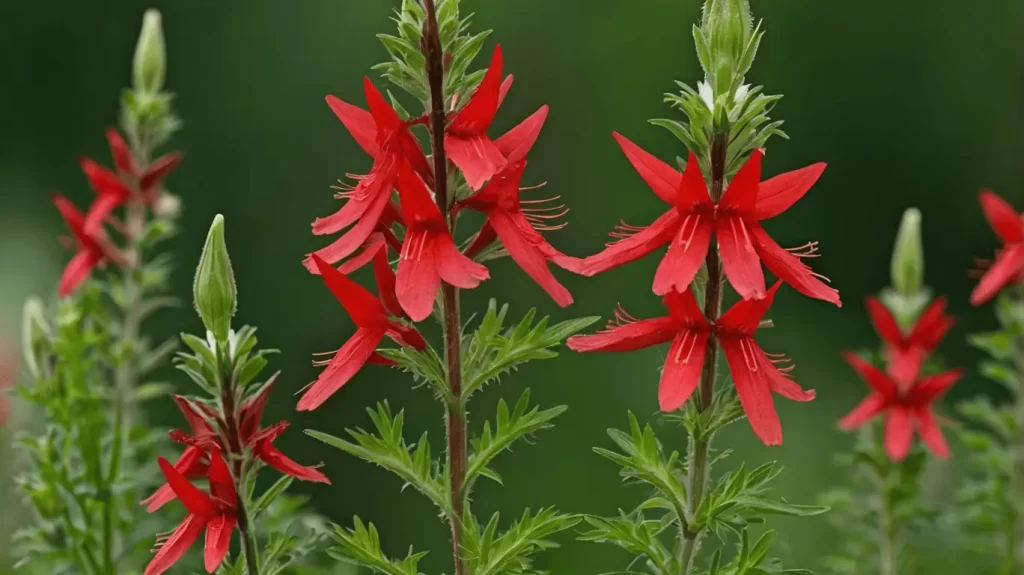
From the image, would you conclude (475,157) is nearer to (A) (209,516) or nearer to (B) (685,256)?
(B) (685,256)

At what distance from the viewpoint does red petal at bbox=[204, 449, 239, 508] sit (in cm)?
98

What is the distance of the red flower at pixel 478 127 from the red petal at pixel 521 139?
0.03 metres

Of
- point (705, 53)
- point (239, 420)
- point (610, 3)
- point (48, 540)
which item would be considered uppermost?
point (610, 3)

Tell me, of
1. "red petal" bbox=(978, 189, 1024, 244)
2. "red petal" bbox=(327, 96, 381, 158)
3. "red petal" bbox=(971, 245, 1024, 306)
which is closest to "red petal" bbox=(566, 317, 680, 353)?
"red petal" bbox=(327, 96, 381, 158)

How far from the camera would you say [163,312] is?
13.2 ft

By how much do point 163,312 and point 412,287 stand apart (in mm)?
3272

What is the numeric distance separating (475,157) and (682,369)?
23 cm

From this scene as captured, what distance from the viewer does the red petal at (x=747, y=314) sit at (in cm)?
94

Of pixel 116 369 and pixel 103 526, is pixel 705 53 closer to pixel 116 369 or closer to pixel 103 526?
pixel 103 526

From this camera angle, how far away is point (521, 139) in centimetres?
101

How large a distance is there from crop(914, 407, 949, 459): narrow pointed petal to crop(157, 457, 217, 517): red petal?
1.13 meters

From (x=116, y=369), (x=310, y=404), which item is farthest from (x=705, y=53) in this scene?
(x=116, y=369)

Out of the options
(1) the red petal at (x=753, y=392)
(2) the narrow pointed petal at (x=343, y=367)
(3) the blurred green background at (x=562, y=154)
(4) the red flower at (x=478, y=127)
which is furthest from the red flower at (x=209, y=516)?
(3) the blurred green background at (x=562, y=154)

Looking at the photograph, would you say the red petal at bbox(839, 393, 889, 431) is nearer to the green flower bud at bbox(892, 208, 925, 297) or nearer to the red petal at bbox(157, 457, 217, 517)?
the green flower bud at bbox(892, 208, 925, 297)
